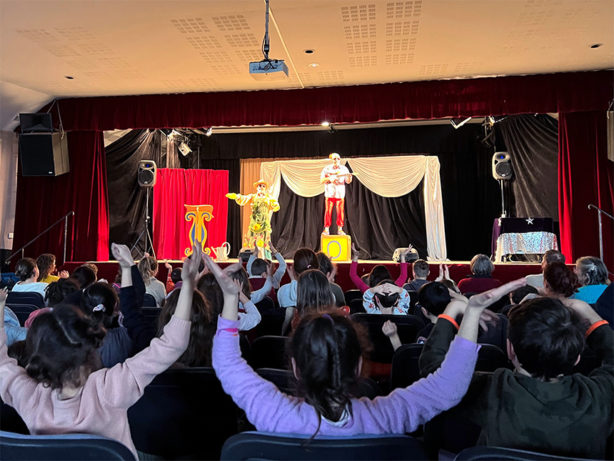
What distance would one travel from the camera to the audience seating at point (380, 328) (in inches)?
99.9

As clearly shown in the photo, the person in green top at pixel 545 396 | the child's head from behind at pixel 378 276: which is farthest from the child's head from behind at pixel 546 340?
the child's head from behind at pixel 378 276

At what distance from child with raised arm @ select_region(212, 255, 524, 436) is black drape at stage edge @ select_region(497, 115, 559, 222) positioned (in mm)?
8186

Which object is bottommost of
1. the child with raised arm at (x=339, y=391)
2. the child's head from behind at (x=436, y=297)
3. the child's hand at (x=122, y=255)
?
the child with raised arm at (x=339, y=391)

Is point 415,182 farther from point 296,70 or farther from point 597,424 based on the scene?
point 597,424

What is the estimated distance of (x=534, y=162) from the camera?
8609 millimetres

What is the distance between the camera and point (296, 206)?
1136 centimetres

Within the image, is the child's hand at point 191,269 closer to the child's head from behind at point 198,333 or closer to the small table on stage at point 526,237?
the child's head from behind at point 198,333

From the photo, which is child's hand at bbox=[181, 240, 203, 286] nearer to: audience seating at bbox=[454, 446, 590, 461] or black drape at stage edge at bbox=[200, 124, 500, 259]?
audience seating at bbox=[454, 446, 590, 461]

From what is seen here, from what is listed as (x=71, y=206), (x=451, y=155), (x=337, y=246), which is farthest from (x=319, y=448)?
(x=451, y=155)

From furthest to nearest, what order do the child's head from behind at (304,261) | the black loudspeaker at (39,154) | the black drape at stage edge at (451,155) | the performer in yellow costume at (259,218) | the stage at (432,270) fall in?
the black drape at stage edge at (451,155) → the performer in yellow costume at (259,218) → the black loudspeaker at (39,154) → the stage at (432,270) → the child's head from behind at (304,261)

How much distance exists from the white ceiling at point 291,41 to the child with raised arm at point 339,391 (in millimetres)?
4250

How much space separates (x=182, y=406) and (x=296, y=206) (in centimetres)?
985

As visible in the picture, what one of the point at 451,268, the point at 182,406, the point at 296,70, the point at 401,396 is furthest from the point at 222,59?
the point at 401,396

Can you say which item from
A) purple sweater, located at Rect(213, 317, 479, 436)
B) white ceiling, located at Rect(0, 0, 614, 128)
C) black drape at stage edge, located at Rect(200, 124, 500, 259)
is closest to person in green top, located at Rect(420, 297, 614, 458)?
purple sweater, located at Rect(213, 317, 479, 436)
